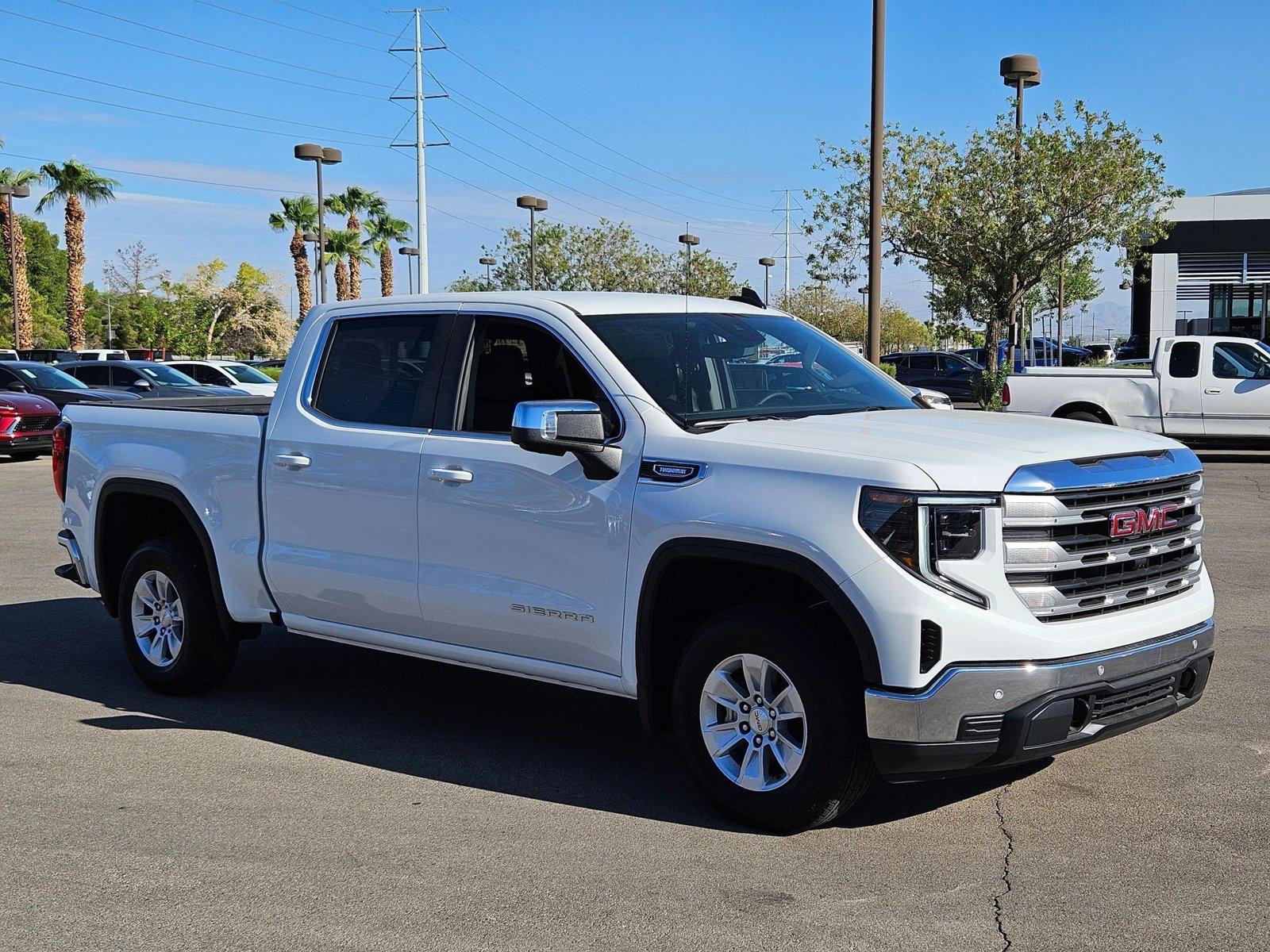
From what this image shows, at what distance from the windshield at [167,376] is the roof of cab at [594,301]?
21.4m

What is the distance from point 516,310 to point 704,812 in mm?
Result: 2172

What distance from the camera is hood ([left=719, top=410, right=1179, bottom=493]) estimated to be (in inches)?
179

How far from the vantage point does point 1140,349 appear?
4934 centimetres

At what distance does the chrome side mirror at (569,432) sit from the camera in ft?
16.7

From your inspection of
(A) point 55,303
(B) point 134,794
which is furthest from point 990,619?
(A) point 55,303

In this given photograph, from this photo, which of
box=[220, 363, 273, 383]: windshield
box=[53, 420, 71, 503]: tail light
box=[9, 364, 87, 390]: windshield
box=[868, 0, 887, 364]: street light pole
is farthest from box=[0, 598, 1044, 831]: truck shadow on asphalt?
box=[220, 363, 273, 383]: windshield

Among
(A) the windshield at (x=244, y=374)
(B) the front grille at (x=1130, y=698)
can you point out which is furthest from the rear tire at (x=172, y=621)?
(A) the windshield at (x=244, y=374)

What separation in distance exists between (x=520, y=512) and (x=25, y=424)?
19.2 metres

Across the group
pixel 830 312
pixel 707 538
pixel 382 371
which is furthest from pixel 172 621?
pixel 830 312

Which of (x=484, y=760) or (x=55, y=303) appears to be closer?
(x=484, y=760)

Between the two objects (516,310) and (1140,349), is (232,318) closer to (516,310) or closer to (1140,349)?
(1140,349)

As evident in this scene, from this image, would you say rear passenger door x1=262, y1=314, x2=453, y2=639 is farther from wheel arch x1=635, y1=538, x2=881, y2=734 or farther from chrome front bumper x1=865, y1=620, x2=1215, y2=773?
chrome front bumper x1=865, y1=620, x2=1215, y2=773

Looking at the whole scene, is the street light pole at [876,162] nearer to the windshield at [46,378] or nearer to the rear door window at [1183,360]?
the rear door window at [1183,360]

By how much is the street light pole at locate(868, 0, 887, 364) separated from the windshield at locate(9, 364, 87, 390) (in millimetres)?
14747
